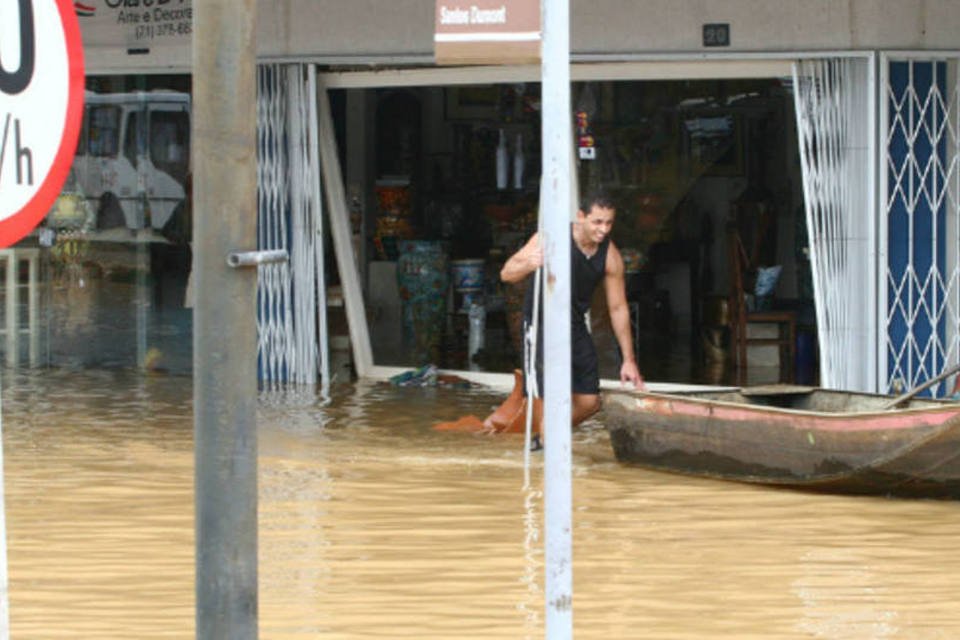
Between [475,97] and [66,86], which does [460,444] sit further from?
[66,86]

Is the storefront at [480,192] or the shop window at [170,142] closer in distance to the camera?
the storefront at [480,192]

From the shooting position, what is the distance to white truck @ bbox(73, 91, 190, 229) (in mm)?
15641

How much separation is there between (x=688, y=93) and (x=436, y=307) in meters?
3.23

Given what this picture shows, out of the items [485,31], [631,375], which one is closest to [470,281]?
[631,375]

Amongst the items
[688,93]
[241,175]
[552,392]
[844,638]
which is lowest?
[844,638]

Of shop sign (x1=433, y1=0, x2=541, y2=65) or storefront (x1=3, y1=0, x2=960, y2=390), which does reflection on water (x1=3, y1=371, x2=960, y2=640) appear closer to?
shop sign (x1=433, y1=0, x2=541, y2=65)

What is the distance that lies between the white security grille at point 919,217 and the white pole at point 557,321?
8.75 metres

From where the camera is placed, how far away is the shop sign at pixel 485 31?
4688mm

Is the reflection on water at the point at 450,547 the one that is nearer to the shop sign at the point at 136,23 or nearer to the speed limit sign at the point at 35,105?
the speed limit sign at the point at 35,105

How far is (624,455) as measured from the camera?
34.0 feet

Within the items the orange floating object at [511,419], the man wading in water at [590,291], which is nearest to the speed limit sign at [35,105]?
the man wading in water at [590,291]

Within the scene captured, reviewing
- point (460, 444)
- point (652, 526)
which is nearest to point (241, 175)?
point (652, 526)

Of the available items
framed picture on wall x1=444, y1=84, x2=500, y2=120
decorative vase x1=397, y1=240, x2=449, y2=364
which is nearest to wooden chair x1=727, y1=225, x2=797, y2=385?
framed picture on wall x1=444, y1=84, x2=500, y2=120

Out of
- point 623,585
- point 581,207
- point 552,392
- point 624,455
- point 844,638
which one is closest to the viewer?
point 552,392
